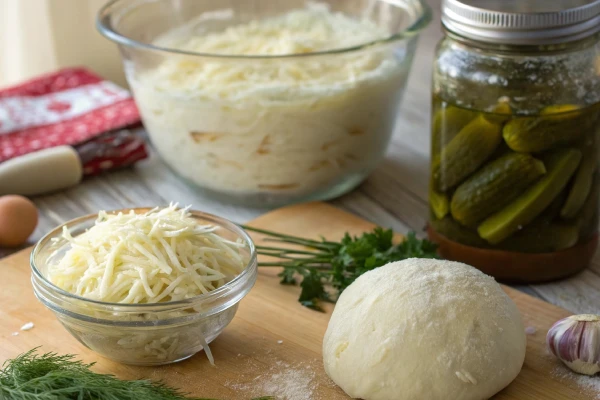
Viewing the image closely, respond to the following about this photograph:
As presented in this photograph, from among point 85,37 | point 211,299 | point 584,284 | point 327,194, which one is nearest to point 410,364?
point 211,299

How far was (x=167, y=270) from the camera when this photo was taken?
1593 millimetres

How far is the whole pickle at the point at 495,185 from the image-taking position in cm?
184

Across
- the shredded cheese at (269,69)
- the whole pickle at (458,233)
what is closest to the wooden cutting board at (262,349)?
the whole pickle at (458,233)

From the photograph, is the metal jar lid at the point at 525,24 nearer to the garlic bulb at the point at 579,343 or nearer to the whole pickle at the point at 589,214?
the whole pickle at the point at 589,214

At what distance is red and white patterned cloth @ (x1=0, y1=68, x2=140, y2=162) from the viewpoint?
274 cm

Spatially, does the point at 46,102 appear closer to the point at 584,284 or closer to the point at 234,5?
the point at 234,5

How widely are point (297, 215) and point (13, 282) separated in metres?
0.81

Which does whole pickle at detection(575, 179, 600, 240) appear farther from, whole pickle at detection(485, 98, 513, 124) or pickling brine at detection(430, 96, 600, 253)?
whole pickle at detection(485, 98, 513, 124)

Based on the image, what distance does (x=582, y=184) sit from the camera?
74.7 inches

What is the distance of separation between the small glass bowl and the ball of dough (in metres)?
0.23

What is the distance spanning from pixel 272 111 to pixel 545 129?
2.48ft

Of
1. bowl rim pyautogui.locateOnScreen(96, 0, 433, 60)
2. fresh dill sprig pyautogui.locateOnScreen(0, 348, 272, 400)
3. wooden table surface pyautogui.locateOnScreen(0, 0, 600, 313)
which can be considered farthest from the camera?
wooden table surface pyautogui.locateOnScreen(0, 0, 600, 313)

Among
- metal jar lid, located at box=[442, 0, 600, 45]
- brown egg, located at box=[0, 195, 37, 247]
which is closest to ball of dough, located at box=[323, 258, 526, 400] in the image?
metal jar lid, located at box=[442, 0, 600, 45]

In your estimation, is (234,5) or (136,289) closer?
(136,289)
